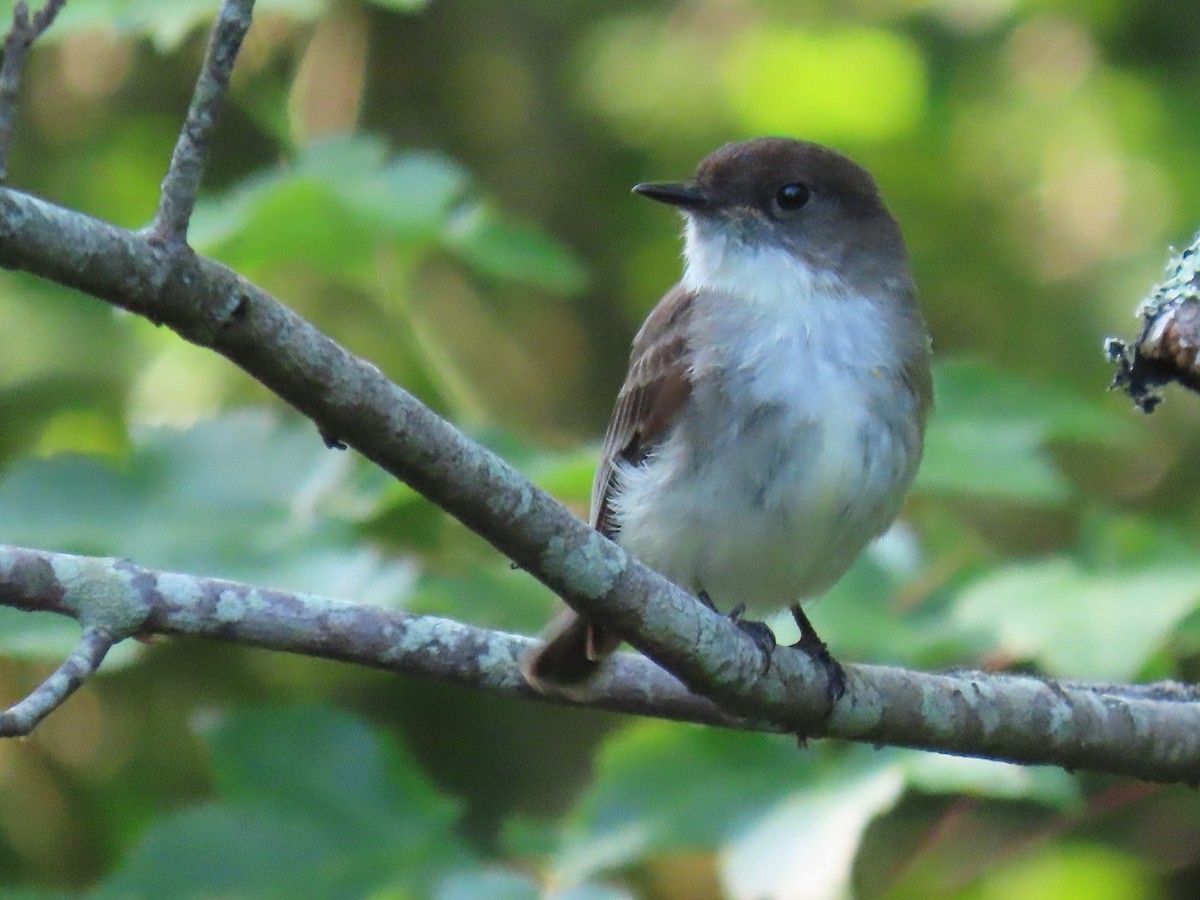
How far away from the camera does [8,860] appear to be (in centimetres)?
462

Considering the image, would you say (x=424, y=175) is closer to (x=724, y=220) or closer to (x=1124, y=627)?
(x=724, y=220)

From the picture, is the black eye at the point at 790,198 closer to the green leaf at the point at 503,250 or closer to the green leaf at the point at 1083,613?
the green leaf at the point at 503,250

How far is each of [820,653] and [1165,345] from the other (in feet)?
3.47

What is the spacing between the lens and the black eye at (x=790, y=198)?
153 inches

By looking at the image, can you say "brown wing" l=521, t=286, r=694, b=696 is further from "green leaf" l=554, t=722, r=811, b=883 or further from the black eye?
"green leaf" l=554, t=722, r=811, b=883

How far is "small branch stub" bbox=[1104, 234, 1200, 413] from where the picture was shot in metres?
2.54

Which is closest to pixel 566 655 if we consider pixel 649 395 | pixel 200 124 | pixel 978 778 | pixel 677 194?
pixel 649 395

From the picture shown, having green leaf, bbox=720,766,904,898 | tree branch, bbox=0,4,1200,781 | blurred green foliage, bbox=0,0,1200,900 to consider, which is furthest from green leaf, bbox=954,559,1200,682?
green leaf, bbox=720,766,904,898

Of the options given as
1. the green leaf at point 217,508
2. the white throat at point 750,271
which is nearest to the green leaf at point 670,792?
the green leaf at point 217,508

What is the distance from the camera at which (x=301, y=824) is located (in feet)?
11.8

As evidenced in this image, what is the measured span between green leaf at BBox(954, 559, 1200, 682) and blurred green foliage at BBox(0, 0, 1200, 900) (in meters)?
0.01

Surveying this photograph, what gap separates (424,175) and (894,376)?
4.24ft

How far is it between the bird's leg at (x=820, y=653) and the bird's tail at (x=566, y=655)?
42 cm

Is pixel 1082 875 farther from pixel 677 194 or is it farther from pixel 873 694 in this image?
pixel 677 194
